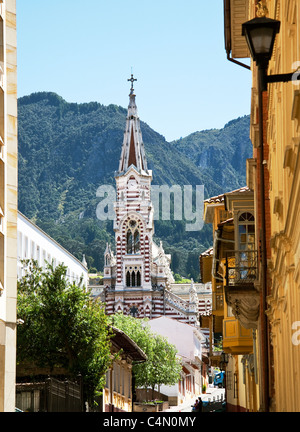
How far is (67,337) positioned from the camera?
33.1 meters

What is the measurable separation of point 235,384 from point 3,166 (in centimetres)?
2320

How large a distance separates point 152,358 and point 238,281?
48.7 meters

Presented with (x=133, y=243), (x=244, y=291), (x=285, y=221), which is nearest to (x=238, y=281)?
(x=244, y=291)

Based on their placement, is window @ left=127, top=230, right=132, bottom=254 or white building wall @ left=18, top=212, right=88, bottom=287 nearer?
white building wall @ left=18, top=212, right=88, bottom=287

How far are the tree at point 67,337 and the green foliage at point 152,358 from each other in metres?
31.4

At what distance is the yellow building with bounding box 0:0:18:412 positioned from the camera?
21969 millimetres

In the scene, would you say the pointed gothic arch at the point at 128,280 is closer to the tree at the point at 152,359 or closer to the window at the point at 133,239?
the window at the point at 133,239

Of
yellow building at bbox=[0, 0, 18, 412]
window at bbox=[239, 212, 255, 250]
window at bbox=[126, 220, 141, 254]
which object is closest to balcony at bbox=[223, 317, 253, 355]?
window at bbox=[239, 212, 255, 250]

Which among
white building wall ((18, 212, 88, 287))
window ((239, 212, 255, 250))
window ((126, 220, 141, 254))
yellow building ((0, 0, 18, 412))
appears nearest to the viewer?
yellow building ((0, 0, 18, 412))

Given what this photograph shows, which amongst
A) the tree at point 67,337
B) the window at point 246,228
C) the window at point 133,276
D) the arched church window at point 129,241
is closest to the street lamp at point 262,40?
the window at point 246,228

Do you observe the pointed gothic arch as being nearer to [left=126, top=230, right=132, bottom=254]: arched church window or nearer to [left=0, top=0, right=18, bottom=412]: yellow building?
[left=126, top=230, right=132, bottom=254]: arched church window

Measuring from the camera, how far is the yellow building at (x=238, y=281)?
2011 cm

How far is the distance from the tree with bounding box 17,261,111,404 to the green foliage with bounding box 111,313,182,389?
103 feet
